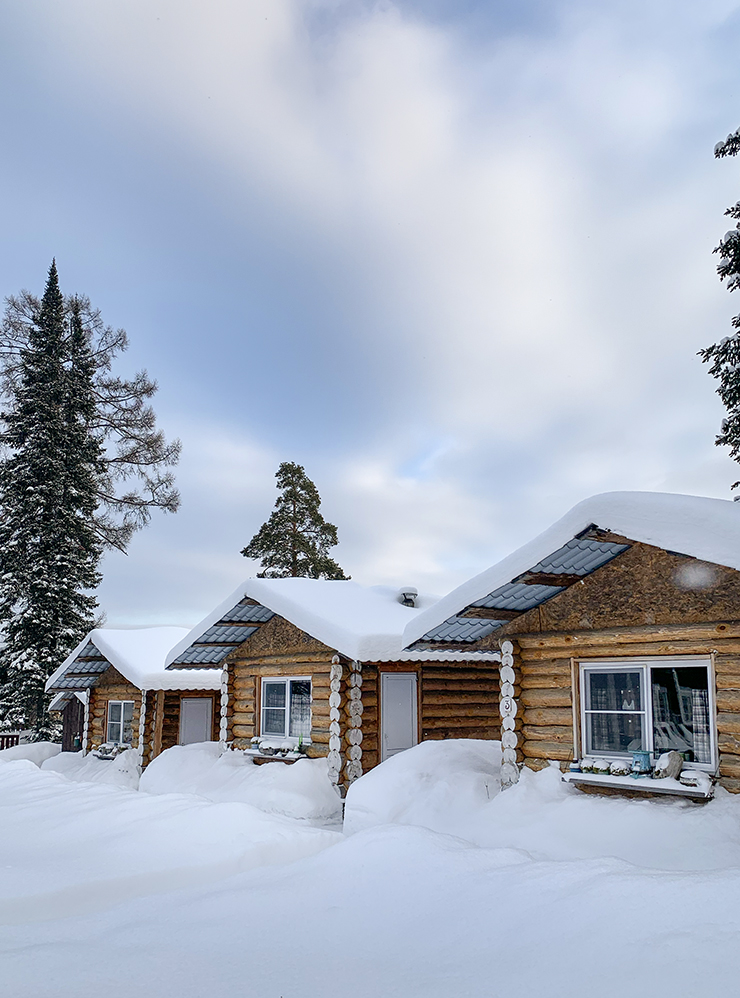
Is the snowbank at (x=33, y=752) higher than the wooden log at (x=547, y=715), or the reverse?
the wooden log at (x=547, y=715)

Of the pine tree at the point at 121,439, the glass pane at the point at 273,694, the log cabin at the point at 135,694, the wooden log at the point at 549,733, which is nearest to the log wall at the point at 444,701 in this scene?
the glass pane at the point at 273,694

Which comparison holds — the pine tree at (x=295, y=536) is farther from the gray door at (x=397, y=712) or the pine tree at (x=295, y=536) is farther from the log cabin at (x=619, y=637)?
the log cabin at (x=619, y=637)

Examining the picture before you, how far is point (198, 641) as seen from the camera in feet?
56.3

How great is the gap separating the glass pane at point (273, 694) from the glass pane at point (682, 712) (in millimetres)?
8707

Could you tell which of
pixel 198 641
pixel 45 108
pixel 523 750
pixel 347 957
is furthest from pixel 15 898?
pixel 45 108

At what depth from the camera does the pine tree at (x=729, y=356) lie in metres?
15.4

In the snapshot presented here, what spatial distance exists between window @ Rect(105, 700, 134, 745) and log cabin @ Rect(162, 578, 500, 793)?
18.8 ft

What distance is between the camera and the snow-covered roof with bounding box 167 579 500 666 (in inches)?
537

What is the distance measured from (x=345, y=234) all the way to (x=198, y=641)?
10000mm

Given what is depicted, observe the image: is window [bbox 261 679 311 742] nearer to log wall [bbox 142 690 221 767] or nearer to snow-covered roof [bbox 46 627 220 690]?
snow-covered roof [bbox 46 627 220 690]

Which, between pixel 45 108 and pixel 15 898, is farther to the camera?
pixel 45 108

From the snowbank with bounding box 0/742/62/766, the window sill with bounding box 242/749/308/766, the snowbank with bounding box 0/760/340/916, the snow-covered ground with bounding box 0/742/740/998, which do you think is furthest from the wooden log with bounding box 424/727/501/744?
the snowbank with bounding box 0/742/62/766

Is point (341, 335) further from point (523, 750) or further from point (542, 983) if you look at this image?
point (542, 983)

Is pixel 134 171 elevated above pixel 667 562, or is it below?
above
